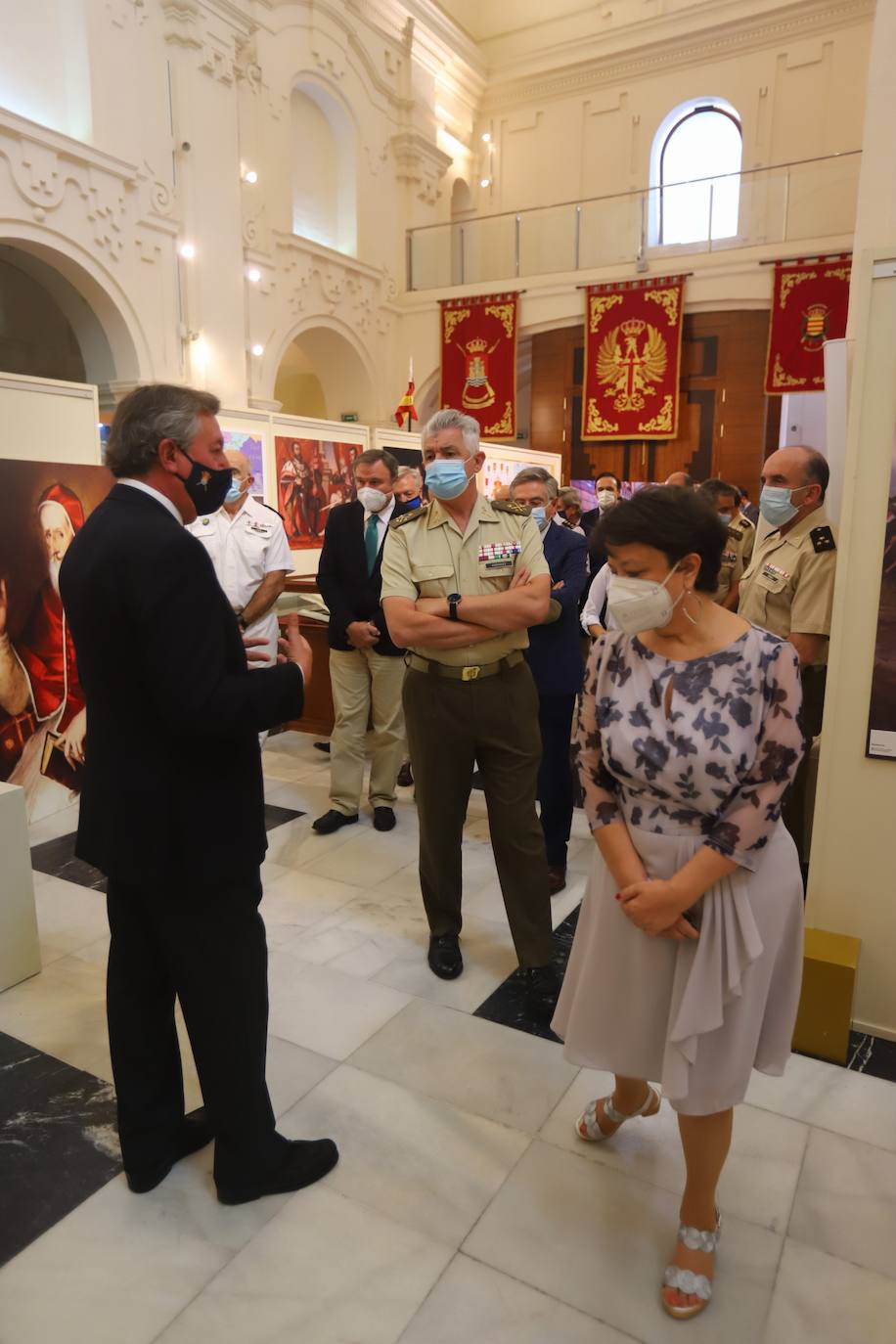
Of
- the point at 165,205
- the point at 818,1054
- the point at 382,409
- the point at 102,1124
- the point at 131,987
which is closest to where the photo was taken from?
the point at 131,987

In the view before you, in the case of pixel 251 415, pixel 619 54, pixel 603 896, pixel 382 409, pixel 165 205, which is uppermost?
pixel 619 54

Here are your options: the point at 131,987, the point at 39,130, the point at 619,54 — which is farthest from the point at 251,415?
the point at 619,54

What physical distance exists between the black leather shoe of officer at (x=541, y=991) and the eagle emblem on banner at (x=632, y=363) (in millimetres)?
11323

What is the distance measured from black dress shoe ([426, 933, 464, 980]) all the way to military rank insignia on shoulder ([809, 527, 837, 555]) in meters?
1.85

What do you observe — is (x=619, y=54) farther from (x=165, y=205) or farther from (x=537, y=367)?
(x=165, y=205)

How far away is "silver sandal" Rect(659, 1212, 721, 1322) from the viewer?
1645 mm

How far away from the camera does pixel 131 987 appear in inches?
74.1

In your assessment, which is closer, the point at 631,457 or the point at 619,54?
the point at 631,457

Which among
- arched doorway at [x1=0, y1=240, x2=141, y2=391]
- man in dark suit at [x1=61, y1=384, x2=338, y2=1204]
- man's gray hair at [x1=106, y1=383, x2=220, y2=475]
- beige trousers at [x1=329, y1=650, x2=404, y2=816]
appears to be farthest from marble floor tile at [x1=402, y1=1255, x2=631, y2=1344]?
arched doorway at [x1=0, y1=240, x2=141, y2=391]

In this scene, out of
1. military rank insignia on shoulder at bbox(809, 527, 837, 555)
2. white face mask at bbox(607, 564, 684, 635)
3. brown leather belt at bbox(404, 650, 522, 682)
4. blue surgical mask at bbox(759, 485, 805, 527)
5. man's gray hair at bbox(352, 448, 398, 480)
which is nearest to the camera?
white face mask at bbox(607, 564, 684, 635)

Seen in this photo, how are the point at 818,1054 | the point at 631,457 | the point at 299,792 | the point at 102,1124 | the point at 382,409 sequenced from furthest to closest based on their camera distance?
the point at 382,409 → the point at 631,457 → the point at 299,792 → the point at 818,1054 → the point at 102,1124

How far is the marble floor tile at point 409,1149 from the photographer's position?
1.91 metres

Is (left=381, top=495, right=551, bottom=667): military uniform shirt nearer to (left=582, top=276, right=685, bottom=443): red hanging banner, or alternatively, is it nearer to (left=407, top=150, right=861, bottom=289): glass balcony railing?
(left=582, top=276, right=685, bottom=443): red hanging banner

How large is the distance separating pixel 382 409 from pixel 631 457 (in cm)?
415
